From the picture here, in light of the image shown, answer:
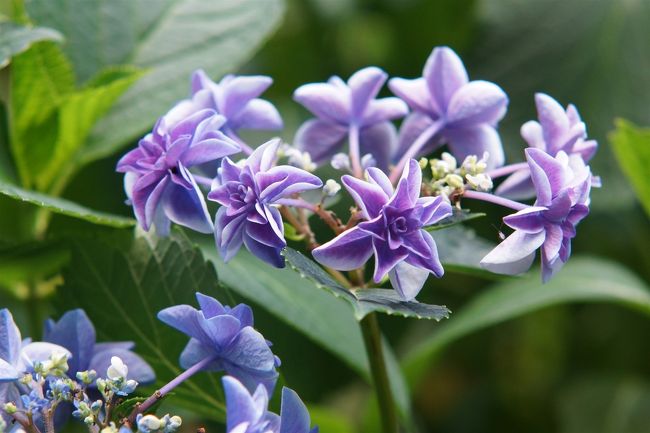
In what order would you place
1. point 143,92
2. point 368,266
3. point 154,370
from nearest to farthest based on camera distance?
1. point 154,370
2. point 143,92
3. point 368,266

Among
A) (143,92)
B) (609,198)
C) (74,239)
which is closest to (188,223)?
(74,239)

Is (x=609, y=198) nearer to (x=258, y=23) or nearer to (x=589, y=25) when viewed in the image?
(x=589, y=25)

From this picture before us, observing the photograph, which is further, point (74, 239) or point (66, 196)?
point (66, 196)

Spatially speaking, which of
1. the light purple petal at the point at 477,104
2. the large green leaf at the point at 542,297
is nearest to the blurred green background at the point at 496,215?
the large green leaf at the point at 542,297

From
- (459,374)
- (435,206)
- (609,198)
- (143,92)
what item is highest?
(435,206)

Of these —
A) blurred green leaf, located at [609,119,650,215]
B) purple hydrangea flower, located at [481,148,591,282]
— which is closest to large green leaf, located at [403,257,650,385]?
blurred green leaf, located at [609,119,650,215]

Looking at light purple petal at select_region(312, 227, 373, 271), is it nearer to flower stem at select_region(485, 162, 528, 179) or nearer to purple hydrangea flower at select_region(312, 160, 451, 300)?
purple hydrangea flower at select_region(312, 160, 451, 300)

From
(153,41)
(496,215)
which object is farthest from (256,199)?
(496,215)
